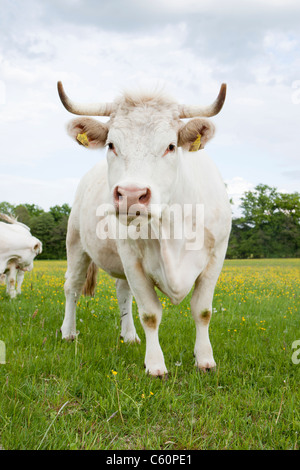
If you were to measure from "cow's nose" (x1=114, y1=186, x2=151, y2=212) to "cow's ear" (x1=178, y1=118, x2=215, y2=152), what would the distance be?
0.84 metres

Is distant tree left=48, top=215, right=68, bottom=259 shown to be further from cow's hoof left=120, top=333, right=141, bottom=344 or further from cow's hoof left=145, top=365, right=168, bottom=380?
cow's hoof left=145, top=365, right=168, bottom=380

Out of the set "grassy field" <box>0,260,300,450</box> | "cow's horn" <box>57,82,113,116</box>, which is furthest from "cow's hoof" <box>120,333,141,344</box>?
"cow's horn" <box>57,82,113,116</box>

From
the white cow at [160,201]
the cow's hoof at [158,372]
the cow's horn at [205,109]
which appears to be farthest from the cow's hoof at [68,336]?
the cow's horn at [205,109]

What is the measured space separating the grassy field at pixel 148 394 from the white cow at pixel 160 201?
389 millimetres

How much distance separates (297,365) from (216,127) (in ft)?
8.10

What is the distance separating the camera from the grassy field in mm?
2688

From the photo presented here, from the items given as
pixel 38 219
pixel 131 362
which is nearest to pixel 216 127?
pixel 131 362

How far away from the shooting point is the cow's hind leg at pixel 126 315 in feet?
17.3

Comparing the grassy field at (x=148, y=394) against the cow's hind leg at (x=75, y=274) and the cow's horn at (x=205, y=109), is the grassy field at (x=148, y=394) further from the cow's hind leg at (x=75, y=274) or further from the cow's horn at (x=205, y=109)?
the cow's horn at (x=205, y=109)

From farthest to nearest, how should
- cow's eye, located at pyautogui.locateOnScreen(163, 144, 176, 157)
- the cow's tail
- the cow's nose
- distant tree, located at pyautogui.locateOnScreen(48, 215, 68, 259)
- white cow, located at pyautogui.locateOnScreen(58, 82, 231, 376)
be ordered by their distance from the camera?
distant tree, located at pyautogui.locateOnScreen(48, 215, 68, 259) < the cow's tail < cow's eye, located at pyautogui.locateOnScreen(163, 144, 176, 157) < white cow, located at pyautogui.locateOnScreen(58, 82, 231, 376) < the cow's nose

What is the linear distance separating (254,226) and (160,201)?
69327mm

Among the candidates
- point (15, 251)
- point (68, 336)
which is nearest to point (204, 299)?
point (68, 336)

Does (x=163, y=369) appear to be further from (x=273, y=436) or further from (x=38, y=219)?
(x=38, y=219)

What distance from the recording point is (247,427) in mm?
2852
